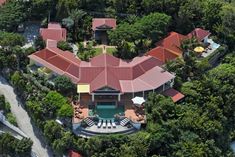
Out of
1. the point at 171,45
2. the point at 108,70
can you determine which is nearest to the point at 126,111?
the point at 108,70

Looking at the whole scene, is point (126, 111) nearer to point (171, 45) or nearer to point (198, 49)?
point (171, 45)

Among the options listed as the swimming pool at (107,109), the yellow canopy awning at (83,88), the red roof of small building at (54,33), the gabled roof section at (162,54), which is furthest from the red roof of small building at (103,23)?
the swimming pool at (107,109)

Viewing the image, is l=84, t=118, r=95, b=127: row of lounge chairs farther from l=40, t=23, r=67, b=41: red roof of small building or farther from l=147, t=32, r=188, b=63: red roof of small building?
l=40, t=23, r=67, b=41: red roof of small building

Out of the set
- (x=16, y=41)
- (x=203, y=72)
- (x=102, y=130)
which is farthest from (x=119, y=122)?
(x=16, y=41)

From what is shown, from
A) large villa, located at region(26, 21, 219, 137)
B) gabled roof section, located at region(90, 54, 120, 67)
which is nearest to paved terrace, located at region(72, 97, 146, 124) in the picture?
large villa, located at region(26, 21, 219, 137)

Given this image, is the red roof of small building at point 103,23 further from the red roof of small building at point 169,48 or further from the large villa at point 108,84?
the red roof of small building at point 169,48

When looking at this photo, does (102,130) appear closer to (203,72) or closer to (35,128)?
(35,128)
